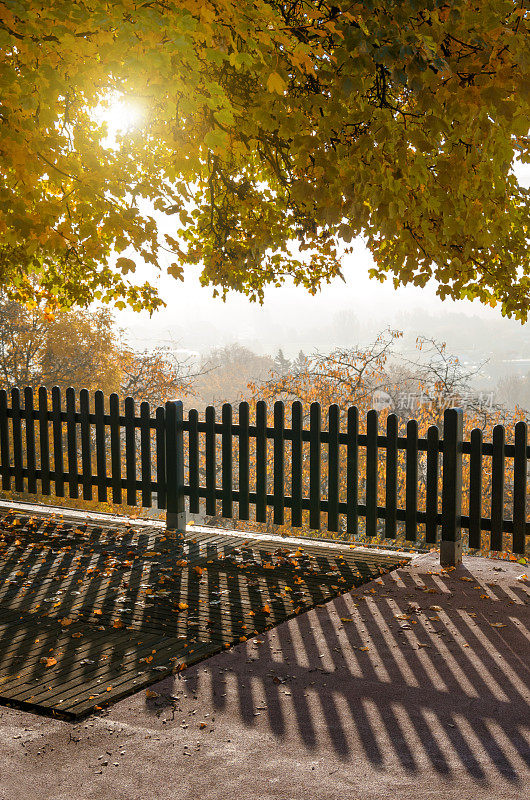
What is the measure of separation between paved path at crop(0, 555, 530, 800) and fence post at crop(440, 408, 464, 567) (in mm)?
1520

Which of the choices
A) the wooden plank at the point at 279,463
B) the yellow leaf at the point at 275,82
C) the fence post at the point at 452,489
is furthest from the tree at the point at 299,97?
the wooden plank at the point at 279,463

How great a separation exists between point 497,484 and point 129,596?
3295 mm

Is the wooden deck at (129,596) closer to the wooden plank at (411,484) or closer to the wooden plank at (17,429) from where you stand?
the wooden plank at (411,484)

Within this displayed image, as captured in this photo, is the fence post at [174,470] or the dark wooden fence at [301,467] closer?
the dark wooden fence at [301,467]

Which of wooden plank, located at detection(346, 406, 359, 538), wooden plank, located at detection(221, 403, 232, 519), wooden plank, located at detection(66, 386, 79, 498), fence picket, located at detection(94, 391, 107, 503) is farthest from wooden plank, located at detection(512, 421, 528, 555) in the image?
wooden plank, located at detection(66, 386, 79, 498)

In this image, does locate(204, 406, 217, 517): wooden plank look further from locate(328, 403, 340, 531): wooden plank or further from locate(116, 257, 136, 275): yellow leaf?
locate(116, 257, 136, 275): yellow leaf

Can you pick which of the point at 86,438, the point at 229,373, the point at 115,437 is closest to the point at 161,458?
the point at 115,437

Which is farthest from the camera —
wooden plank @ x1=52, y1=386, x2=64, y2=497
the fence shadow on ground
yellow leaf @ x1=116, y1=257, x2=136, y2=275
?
wooden plank @ x1=52, y1=386, x2=64, y2=497

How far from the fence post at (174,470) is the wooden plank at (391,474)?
222 cm

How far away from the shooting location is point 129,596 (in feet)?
20.5

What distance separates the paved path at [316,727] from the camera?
138 inches

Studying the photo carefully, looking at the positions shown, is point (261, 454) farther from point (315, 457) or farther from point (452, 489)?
point (452, 489)

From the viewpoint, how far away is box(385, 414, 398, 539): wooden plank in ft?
24.9

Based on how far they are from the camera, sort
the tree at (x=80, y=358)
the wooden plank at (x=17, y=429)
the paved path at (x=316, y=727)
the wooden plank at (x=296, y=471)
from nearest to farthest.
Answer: the paved path at (x=316, y=727)
the wooden plank at (x=296, y=471)
the wooden plank at (x=17, y=429)
the tree at (x=80, y=358)
